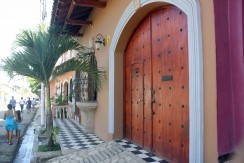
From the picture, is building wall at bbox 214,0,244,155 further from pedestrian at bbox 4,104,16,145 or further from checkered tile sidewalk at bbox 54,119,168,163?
pedestrian at bbox 4,104,16,145

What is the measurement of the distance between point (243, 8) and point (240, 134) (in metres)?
Answer: 0.40

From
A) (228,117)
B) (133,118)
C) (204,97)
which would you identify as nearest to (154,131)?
(133,118)

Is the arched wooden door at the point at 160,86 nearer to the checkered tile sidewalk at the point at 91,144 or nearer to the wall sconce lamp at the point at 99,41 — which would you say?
the checkered tile sidewalk at the point at 91,144

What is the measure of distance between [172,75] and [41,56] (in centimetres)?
341

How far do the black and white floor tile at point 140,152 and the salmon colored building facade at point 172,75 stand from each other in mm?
125

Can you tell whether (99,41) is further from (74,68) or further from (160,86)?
(160,86)

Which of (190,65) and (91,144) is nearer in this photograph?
(190,65)

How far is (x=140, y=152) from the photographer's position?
495 cm

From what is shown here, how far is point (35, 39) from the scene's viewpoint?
5.83m

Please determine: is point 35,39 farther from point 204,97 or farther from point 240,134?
point 240,134

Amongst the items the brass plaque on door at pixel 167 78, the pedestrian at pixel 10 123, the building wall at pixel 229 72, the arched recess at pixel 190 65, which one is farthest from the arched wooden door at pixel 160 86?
the pedestrian at pixel 10 123

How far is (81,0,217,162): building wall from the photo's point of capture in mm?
2830

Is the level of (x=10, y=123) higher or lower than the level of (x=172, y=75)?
lower

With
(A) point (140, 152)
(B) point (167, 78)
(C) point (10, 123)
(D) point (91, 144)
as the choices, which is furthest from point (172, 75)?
(C) point (10, 123)
